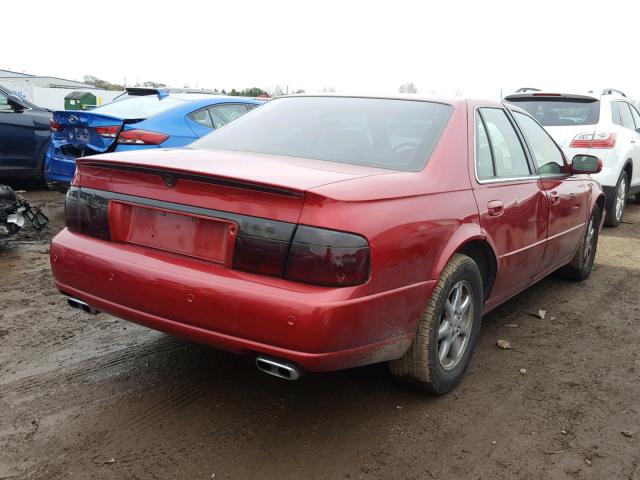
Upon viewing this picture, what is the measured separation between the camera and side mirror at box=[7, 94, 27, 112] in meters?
8.91

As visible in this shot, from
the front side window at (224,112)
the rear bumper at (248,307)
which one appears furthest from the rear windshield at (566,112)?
the rear bumper at (248,307)

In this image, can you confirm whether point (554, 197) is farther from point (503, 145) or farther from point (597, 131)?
point (597, 131)

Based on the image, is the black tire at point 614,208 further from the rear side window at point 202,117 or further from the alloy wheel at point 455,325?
the alloy wheel at point 455,325

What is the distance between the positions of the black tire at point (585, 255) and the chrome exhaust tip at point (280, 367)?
3564 mm

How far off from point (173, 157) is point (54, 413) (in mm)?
1335

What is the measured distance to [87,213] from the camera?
3.02m

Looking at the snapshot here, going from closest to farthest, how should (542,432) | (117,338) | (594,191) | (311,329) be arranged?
(311,329) → (542,432) → (117,338) → (594,191)

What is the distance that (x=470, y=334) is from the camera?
341 cm

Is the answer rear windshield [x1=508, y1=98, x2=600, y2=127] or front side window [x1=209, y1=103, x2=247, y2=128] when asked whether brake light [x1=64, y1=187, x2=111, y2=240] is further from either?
rear windshield [x1=508, y1=98, x2=600, y2=127]

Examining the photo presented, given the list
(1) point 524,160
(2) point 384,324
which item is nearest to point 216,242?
(2) point 384,324

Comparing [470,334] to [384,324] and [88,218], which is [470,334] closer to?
[384,324]

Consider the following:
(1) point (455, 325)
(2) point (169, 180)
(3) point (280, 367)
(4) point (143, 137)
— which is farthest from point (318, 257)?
(4) point (143, 137)

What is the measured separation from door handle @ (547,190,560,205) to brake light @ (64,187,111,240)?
2.85 metres

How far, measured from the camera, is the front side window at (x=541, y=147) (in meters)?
4.32
